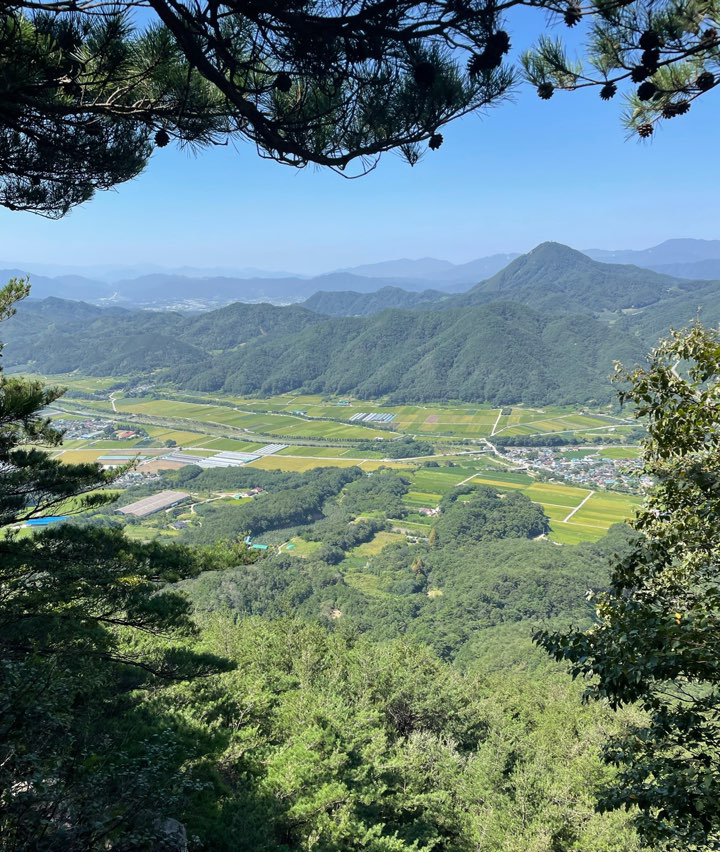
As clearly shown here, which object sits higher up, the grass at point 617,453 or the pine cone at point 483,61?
the pine cone at point 483,61

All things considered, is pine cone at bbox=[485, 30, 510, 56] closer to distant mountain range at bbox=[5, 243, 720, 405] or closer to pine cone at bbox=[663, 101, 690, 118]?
pine cone at bbox=[663, 101, 690, 118]

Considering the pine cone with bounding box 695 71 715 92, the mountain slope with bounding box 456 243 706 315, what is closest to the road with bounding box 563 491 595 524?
the pine cone with bounding box 695 71 715 92

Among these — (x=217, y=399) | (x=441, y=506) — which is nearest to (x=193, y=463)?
(x=441, y=506)

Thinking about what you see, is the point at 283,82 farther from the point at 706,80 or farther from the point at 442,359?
the point at 442,359

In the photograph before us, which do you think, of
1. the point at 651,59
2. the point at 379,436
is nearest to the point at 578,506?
the point at 379,436

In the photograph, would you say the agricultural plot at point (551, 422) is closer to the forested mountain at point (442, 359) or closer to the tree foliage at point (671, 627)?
the forested mountain at point (442, 359)

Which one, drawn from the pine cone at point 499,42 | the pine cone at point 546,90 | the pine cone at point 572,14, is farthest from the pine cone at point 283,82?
the pine cone at point 546,90
